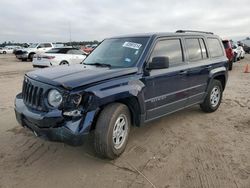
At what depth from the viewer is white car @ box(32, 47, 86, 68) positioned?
15.4 metres

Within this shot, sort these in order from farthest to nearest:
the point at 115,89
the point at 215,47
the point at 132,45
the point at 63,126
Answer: the point at 215,47, the point at 132,45, the point at 115,89, the point at 63,126

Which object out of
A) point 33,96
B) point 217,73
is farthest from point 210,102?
point 33,96

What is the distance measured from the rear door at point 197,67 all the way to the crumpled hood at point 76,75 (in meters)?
1.62

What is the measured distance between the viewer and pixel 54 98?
3.67 m

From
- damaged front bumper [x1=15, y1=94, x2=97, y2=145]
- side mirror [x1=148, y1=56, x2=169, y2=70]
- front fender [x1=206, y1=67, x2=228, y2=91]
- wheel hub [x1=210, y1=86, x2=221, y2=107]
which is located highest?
side mirror [x1=148, y1=56, x2=169, y2=70]

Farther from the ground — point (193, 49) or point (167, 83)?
point (193, 49)

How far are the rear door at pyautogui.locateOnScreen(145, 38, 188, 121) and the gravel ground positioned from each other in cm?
54

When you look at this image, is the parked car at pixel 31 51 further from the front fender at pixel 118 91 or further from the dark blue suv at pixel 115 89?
the front fender at pixel 118 91

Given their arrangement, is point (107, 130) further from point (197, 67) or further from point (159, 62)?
point (197, 67)

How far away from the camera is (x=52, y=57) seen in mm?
15461

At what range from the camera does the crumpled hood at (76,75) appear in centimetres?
363

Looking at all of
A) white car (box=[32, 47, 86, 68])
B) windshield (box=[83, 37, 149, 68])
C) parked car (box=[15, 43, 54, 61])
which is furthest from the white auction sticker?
parked car (box=[15, 43, 54, 61])

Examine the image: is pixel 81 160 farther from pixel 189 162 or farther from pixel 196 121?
pixel 196 121

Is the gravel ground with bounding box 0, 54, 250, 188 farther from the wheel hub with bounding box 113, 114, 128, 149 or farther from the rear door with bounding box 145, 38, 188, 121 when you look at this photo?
the rear door with bounding box 145, 38, 188, 121
